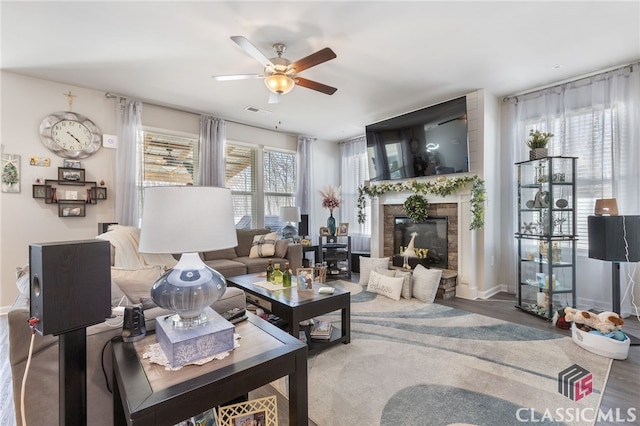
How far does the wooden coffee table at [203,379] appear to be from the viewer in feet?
3.06

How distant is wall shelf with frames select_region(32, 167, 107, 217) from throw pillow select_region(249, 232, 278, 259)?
2078mm

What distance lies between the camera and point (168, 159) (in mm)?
4453

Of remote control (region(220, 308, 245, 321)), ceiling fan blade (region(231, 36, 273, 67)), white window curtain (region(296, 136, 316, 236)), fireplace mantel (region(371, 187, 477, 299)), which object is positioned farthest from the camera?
white window curtain (region(296, 136, 316, 236))

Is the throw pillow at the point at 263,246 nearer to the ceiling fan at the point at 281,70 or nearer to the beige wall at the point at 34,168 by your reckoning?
the beige wall at the point at 34,168

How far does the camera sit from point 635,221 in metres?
2.51

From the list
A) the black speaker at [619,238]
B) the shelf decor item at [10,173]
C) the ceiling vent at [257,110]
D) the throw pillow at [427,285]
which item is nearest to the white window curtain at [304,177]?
the ceiling vent at [257,110]

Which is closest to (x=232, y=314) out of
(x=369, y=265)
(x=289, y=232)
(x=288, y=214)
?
(x=369, y=265)

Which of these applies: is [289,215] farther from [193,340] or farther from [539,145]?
[193,340]

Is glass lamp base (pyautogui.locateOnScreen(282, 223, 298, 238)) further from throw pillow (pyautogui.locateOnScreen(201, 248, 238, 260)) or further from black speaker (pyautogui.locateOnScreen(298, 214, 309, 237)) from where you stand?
throw pillow (pyautogui.locateOnScreen(201, 248, 238, 260))

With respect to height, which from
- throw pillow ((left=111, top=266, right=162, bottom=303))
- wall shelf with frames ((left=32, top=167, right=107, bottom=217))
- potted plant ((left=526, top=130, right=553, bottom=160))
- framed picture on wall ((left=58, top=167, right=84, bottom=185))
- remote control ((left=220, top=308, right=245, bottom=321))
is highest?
potted plant ((left=526, top=130, right=553, bottom=160))

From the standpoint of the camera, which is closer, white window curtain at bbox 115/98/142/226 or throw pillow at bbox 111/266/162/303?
throw pillow at bbox 111/266/162/303

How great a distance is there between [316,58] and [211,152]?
285 centimetres

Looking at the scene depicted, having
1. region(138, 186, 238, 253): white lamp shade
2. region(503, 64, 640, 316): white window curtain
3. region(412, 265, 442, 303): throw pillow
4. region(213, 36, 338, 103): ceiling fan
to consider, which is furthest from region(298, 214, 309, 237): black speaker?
region(138, 186, 238, 253): white lamp shade

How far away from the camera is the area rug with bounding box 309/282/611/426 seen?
1.66 meters
